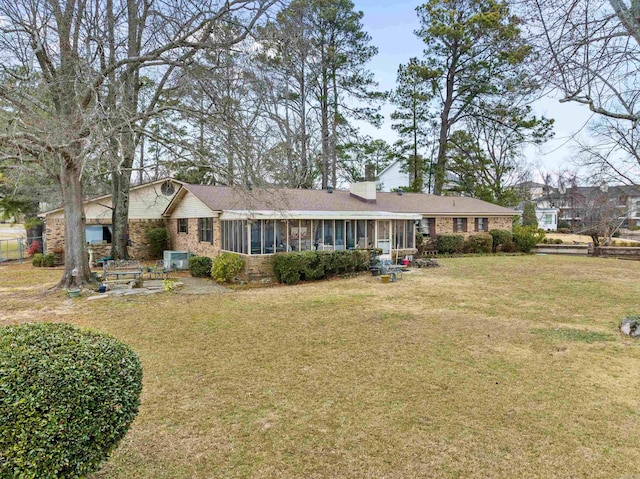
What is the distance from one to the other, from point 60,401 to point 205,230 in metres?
14.9

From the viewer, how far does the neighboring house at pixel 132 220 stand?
1914 cm

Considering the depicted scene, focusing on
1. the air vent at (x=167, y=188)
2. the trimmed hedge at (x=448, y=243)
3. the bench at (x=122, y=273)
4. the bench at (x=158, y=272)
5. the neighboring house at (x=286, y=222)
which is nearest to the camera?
the bench at (x=122, y=273)

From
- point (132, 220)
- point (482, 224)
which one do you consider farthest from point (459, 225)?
point (132, 220)

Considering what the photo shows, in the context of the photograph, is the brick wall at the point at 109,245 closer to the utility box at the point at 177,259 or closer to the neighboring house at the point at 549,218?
the utility box at the point at 177,259

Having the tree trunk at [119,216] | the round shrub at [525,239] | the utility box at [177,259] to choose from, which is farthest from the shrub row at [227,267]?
the round shrub at [525,239]

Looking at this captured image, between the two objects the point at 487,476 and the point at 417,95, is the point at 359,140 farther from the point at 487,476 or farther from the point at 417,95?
the point at 487,476

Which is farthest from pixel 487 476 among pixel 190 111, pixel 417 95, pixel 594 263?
pixel 417 95

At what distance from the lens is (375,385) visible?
17.0 feet

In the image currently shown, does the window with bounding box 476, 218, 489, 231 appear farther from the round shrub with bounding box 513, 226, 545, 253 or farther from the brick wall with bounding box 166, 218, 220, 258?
the brick wall with bounding box 166, 218, 220, 258

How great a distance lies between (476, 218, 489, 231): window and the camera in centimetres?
2538

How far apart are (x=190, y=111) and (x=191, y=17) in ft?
7.18

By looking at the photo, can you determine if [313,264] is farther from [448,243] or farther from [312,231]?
[448,243]

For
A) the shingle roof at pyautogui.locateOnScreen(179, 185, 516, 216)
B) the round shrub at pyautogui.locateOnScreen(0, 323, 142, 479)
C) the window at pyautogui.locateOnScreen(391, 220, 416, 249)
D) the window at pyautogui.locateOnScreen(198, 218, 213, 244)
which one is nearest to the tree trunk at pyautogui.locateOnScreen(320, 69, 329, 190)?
the shingle roof at pyautogui.locateOnScreen(179, 185, 516, 216)

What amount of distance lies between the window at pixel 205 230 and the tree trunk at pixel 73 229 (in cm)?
509
